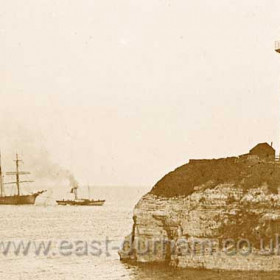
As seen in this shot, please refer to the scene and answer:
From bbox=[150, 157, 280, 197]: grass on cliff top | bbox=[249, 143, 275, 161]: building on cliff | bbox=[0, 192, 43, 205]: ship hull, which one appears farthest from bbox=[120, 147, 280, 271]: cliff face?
bbox=[0, 192, 43, 205]: ship hull

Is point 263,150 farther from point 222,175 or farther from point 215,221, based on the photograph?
point 215,221

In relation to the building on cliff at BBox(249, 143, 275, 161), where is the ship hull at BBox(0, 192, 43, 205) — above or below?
below

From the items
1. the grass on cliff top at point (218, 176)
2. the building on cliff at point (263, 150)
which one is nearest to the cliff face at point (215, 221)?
the grass on cliff top at point (218, 176)

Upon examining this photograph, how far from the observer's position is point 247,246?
47.4m

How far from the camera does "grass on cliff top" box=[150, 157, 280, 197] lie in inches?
2002

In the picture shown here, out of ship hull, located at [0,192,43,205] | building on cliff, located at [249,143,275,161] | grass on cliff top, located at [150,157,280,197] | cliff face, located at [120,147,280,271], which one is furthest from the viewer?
ship hull, located at [0,192,43,205]

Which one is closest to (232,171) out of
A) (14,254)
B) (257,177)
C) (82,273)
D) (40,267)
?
(257,177)

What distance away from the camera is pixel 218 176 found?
52.7 meters

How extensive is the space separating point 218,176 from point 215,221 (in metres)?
4.67

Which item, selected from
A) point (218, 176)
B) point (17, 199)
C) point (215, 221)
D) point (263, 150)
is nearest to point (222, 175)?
point (218, 176)

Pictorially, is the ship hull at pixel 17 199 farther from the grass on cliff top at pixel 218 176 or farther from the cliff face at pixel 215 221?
the cliff face at pixel 215 221

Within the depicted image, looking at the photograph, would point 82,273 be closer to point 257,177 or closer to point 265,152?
point 257,177

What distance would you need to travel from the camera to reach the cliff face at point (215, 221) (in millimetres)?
47469

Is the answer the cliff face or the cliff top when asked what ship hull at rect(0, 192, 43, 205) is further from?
the cliff face
